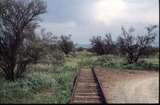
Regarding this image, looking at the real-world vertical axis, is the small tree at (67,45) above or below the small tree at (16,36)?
below

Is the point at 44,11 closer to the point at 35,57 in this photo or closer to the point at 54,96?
the point at 35,57

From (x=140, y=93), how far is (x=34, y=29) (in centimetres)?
844

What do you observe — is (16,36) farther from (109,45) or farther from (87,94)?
(109,45)

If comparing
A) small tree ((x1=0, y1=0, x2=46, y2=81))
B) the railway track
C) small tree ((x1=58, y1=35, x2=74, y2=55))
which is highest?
small tree ((x1=0, y1=0, x2=46, y2=81))

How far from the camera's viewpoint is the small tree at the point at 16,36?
60.4 feet

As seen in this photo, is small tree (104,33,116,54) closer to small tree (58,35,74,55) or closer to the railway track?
small tree (58,35,74,55)

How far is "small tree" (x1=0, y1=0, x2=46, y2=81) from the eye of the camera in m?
18.4

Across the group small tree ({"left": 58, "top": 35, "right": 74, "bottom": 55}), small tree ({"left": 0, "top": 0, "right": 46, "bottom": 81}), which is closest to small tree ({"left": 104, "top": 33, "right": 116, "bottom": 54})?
small tree ({"left": 58, "top": 35, "right": 74, "bottom": 55})

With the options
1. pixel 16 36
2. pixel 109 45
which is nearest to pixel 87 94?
pixel 16 36

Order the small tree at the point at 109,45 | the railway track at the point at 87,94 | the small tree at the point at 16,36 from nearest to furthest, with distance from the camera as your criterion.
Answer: the railway track at the point at 87,94
the small tree at the point at 16,36
the small tree at the point at 109,45

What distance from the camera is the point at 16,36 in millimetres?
18562

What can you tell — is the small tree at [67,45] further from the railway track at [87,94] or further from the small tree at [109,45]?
the railway track at [87,94]

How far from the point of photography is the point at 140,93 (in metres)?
13.8

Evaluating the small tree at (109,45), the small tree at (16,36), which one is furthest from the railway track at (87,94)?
the small tree at (109,45)
